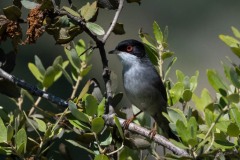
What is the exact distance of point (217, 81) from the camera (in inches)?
104

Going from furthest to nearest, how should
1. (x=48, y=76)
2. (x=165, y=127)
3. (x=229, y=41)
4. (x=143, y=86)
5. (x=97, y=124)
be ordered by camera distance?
1. (x=143, y=86)
2. (x=165, y=127)
3. (x=48, y=76)
4. (x=229, y=41)
5. (x=97, y=124)

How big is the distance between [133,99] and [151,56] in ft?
4.95

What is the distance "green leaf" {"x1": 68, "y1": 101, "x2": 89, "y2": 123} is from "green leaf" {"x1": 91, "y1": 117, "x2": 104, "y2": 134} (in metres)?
0.05

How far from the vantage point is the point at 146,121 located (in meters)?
3.04

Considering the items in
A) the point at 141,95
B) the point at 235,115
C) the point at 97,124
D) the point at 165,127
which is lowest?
the point at 141,95

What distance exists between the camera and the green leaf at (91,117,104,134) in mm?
2482

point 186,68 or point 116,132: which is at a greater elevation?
point 116,132

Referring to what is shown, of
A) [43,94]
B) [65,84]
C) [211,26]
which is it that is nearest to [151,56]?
[43,94]

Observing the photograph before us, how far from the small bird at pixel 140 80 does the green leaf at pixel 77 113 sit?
6.13 feet

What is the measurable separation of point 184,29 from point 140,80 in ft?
24.8

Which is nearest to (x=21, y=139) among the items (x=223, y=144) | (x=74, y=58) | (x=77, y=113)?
(x=77, y=113)

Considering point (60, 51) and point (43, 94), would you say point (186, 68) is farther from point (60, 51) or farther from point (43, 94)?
point (43, 94)

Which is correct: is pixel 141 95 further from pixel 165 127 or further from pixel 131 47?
pixel 165 127

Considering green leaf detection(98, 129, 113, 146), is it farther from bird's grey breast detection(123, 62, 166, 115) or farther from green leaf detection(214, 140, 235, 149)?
bird's grey breast detection(123, 62, 166, 115)
